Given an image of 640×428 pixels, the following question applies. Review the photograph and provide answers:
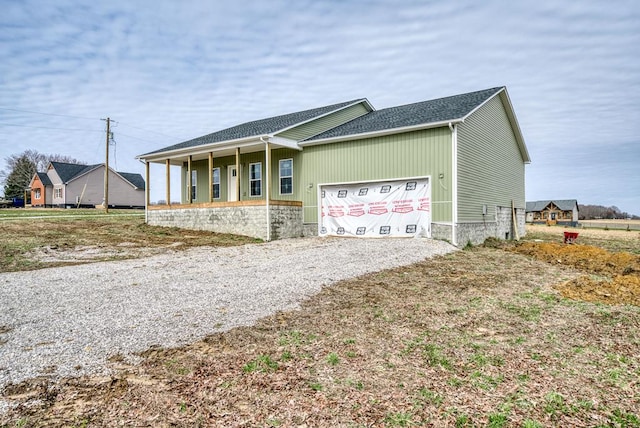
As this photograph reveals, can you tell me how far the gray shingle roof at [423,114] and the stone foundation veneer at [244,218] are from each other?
11.4 ft

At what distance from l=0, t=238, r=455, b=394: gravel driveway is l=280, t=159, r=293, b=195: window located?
643cm

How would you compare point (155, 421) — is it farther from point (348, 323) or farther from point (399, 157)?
point (399, 157)

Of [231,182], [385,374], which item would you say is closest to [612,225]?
[231,182]

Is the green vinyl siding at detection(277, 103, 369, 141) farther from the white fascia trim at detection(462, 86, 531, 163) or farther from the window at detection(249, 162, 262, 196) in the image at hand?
the white fascia trim at detection(462, 86, 531, 163)

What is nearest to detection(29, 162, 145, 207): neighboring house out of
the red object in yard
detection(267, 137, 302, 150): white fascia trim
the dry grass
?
detection(267, 137, 302, 150): white fascia trim

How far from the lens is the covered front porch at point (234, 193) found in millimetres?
15516

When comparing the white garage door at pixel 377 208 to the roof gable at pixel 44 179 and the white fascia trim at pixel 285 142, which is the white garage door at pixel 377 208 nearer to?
the white fascia trim at pixel 285 142

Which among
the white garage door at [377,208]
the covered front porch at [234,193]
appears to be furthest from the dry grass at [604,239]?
the covered front porch at [234,193]

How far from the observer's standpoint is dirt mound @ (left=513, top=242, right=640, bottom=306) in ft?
21.5

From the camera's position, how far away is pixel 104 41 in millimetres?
11648

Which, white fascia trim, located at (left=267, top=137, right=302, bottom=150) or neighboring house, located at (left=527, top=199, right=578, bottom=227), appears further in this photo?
neighboring house, located at (left=527, top=199, right=578, bottom=227)

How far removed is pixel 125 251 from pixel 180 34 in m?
7.05

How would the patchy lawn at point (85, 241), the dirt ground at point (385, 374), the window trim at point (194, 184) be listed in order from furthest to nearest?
the window trim at point (194, 184)
the patchy lawn at point (85, 241)
the dirt ground at point (385, 374)

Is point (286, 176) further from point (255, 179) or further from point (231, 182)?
point (231, 182)
